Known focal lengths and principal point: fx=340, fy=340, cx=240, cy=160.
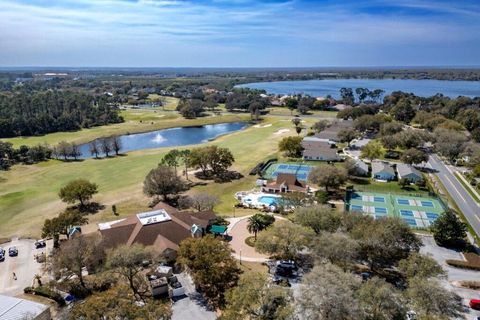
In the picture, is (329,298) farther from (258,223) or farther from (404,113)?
(404,113)

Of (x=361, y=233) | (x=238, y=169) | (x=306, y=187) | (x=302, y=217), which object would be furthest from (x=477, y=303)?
(x=238, y=169)

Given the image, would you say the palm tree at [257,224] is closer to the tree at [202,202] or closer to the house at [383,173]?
the tree at [202,202]

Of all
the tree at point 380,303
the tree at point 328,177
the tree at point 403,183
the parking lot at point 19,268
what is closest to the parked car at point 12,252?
the parking lot at point 19,268

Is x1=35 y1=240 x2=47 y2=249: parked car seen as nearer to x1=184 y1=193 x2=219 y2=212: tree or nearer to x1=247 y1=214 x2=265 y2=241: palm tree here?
x1=184 y1=193 x2=219 y2=212: tree

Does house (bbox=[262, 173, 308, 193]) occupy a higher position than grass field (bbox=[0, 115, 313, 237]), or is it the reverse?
house (bbox=[262, 173, 308, 193])

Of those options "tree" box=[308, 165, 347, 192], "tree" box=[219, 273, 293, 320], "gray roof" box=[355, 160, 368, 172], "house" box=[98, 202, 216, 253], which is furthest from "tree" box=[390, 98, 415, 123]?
"tree" box=[219, 273, 293, 320]

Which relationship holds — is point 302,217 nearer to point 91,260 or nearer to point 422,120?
point 91,260
